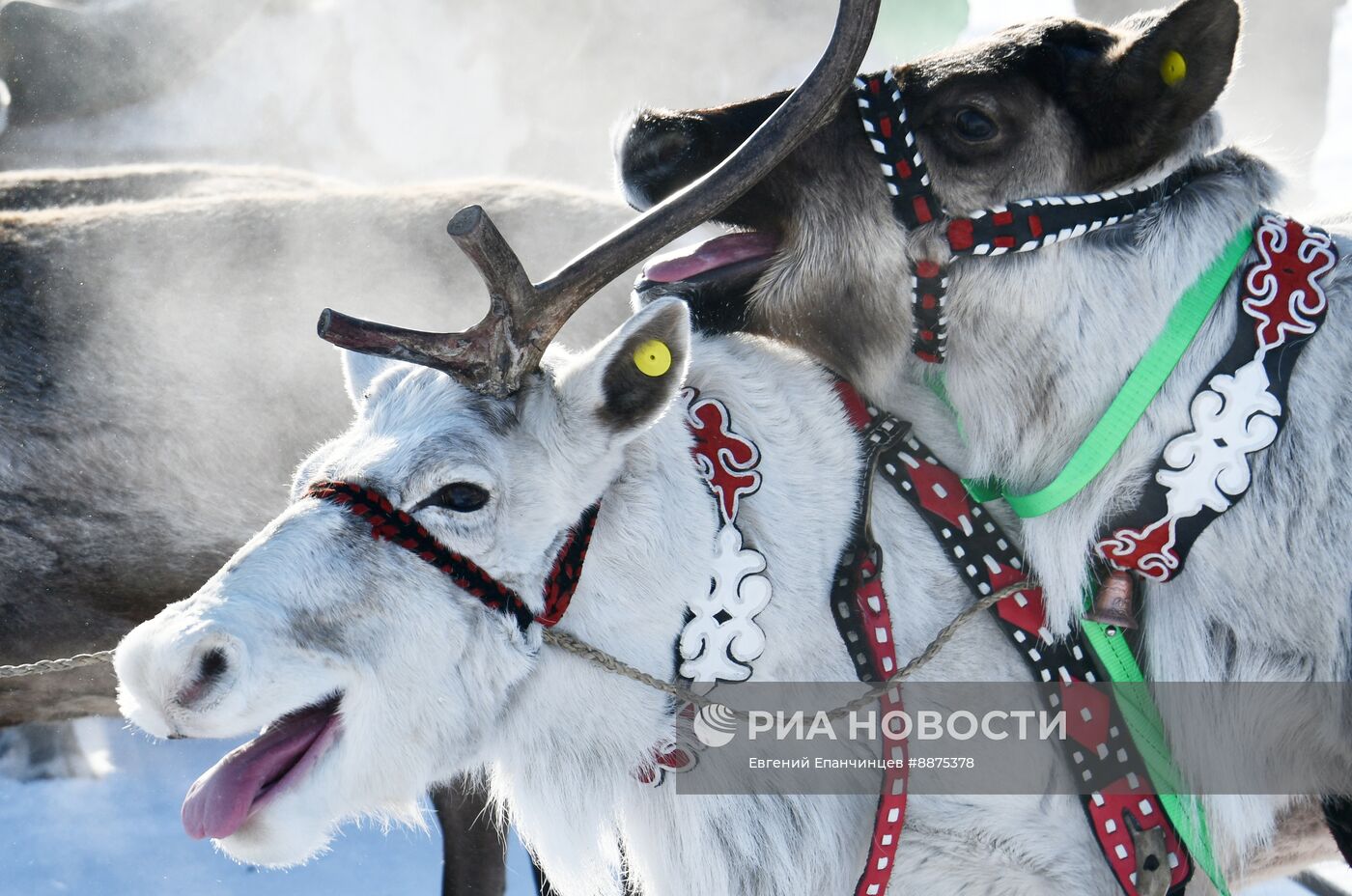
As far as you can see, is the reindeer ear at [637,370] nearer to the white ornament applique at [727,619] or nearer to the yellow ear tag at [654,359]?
the yellow ear tag at [654,359]

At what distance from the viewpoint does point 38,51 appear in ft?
25.7

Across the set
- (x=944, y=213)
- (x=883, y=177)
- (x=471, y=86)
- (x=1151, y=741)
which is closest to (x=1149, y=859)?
(x=1151, y=741)

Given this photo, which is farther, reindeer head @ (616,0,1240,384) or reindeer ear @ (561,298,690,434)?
reindeer head @ (616,0,1240,384)

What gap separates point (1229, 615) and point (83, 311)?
3.27 m

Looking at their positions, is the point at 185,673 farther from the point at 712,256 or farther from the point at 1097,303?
the point at 1097,303

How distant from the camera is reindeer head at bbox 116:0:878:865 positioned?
1751 mm

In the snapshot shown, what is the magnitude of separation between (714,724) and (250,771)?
75 centimetres

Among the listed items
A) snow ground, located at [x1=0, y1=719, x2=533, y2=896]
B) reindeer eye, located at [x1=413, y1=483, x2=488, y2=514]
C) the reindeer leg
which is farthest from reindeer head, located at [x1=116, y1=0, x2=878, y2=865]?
snow ground, located at [x1=0, y1=719, x2=533, y2=896]

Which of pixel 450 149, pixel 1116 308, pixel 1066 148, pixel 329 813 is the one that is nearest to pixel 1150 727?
pixel 1116 308

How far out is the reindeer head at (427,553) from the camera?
5.74ft

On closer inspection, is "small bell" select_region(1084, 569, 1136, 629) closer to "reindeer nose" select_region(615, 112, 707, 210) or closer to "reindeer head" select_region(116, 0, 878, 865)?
"reindeer head" select_region(116, 0, 878, 865)

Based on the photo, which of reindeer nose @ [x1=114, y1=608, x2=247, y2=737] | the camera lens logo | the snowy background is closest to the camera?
reindeer nose @ [x1=114, y1=608, x2=247, y2=737]

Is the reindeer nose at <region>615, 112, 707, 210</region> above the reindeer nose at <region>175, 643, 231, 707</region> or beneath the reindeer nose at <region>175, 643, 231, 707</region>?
above

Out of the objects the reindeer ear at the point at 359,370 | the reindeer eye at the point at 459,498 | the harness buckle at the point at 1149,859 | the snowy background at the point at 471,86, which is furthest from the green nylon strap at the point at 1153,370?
the snowy background at the point at 471,86
